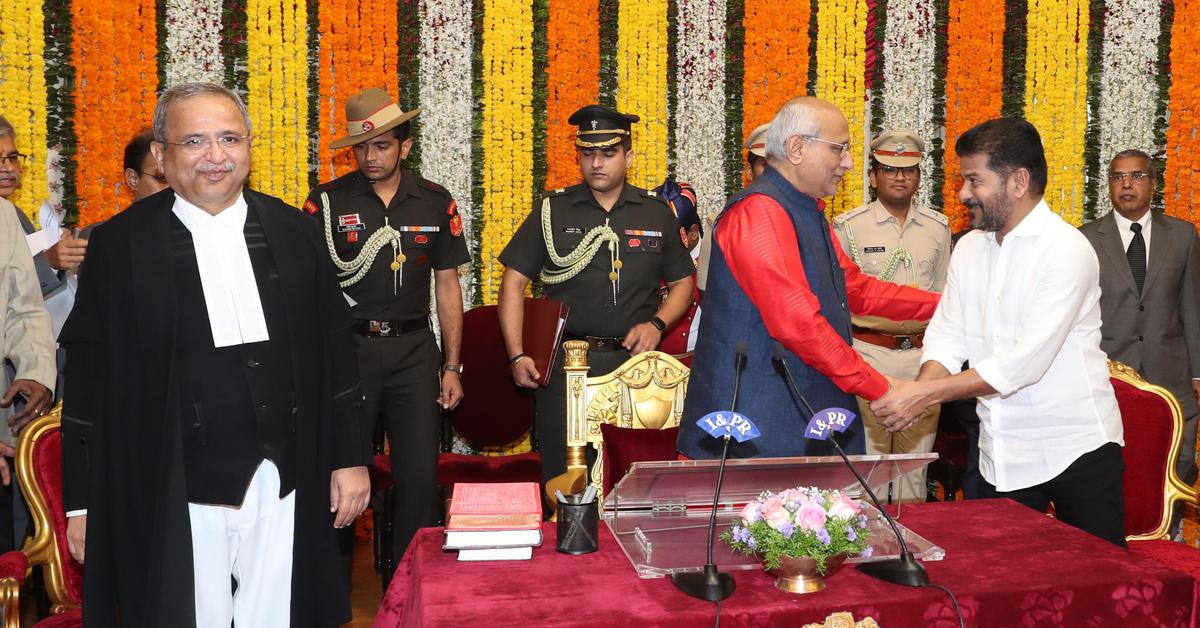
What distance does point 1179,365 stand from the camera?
15.6 feet

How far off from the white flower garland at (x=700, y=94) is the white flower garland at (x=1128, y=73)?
212 cm

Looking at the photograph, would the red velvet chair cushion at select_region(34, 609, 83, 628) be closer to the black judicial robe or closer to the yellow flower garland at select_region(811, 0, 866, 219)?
the black judicial robe

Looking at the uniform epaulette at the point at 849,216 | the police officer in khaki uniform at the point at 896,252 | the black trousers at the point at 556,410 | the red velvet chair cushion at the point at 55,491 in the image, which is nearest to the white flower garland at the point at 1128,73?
the police officer in khaki uniform at the point at 896,252

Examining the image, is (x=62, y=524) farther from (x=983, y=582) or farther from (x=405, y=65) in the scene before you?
(x=405, y=65)

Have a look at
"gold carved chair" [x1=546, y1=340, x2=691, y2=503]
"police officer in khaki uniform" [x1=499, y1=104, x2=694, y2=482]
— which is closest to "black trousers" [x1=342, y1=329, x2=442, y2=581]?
"police officer in khaki uniform" [x1=499, y1=104, x2=694, y2=482]

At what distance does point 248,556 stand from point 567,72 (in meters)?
3.40

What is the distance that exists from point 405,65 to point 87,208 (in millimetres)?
1602

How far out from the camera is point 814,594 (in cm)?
180

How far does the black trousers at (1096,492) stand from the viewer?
7.98ft

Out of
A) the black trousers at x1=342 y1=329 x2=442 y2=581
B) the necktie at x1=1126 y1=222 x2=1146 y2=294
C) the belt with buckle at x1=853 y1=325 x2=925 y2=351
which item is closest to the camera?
the black trousers at x1=342 y1=329 x2=442 y2=581

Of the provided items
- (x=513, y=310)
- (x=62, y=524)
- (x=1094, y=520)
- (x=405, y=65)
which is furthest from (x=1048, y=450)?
(x=405, y=65)

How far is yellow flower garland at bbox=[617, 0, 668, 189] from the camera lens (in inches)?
198

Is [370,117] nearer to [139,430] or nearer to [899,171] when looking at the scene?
[139,430]

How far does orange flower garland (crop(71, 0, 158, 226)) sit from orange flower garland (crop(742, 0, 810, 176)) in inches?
114
